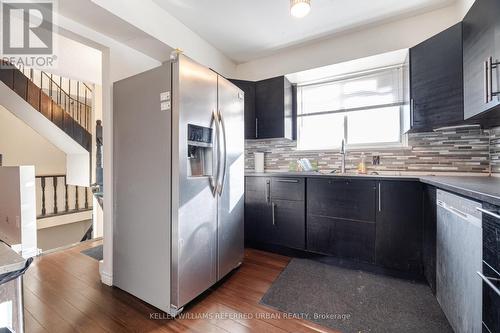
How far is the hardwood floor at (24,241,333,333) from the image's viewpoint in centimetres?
145

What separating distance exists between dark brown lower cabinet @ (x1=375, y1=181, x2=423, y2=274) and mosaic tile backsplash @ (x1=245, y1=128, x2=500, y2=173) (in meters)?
0.66

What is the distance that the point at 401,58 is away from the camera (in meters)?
2.48

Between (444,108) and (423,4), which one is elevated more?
(423,4)

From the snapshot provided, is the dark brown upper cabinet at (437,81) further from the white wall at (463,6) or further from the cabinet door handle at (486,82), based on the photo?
the cabinet door handle at (486,82)

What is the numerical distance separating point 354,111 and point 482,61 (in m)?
1.45

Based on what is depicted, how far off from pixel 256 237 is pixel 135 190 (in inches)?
60.3

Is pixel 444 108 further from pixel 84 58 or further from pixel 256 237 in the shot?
pixel 84 58

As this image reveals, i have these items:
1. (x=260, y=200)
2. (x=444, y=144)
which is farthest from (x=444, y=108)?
(x=260, y=200)

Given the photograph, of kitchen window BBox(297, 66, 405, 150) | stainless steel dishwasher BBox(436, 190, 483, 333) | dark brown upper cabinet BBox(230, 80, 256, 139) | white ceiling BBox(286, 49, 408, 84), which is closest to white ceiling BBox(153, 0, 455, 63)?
white ceiling BBox(286, 49, 408, 84)

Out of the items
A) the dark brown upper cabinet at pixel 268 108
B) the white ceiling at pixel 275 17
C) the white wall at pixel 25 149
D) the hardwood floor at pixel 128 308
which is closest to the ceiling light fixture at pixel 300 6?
the white ceiling at pixel 275 17

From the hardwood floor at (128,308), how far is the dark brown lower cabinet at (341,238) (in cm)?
51

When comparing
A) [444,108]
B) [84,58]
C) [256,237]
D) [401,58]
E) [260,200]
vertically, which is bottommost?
[256,237]

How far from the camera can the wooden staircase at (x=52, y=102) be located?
10.4ft

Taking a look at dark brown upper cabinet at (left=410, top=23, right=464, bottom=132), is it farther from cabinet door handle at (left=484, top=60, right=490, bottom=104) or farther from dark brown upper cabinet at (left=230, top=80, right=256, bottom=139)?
dark brown upper cabinet at (left=230, top=80, right=256, bottom=139)
